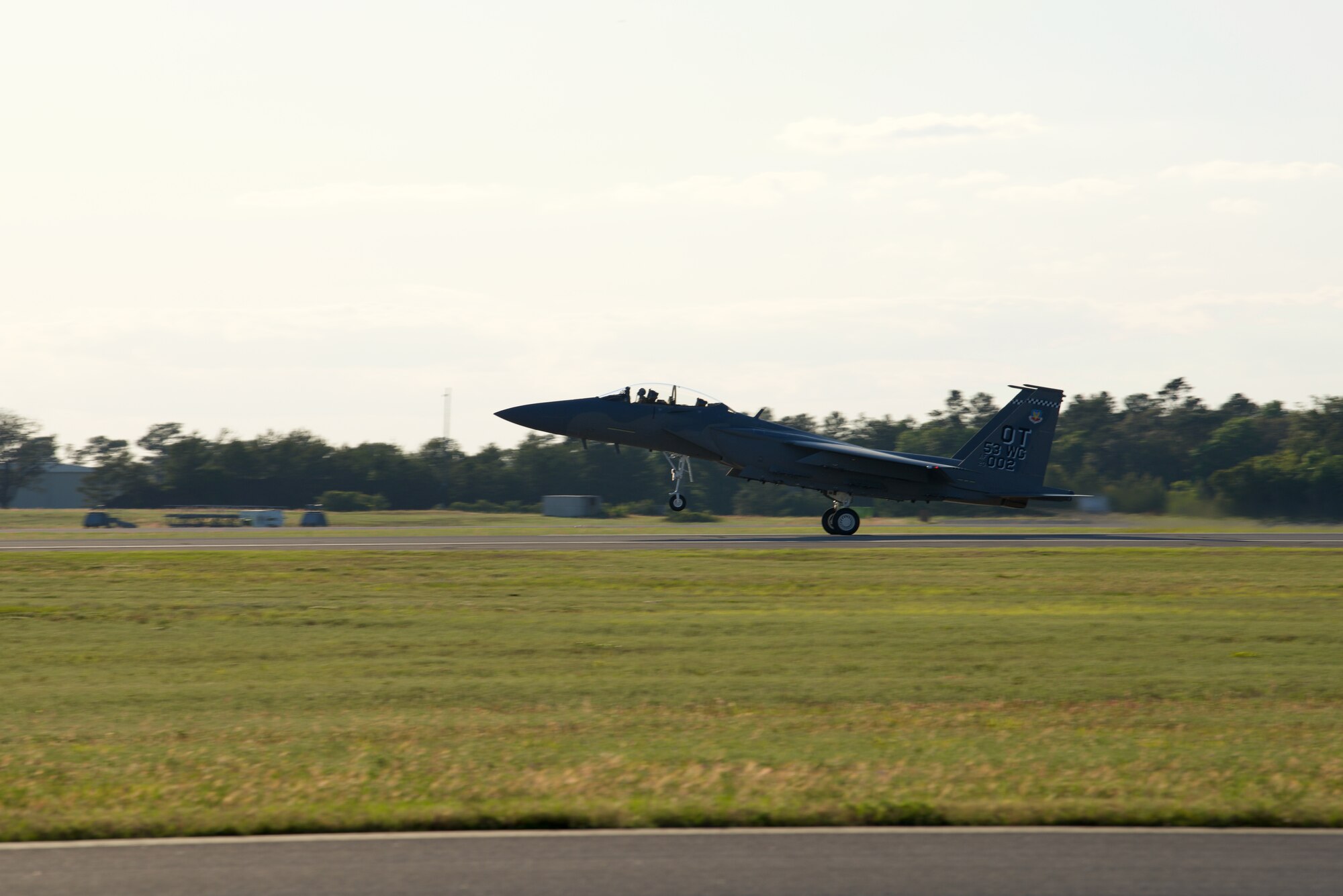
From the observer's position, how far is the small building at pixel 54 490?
97.6 meters

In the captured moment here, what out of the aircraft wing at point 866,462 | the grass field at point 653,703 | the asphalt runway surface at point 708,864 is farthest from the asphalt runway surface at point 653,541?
the asphalt runway surface at point 708,864

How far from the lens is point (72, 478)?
328 feet

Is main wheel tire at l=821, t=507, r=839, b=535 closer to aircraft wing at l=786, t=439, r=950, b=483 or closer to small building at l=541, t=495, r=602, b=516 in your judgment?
aircraft wing at l=786, t=439, r=950, b=483

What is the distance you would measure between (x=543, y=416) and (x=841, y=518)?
954 centimetres

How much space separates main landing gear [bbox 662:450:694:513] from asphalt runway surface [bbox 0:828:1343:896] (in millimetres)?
27227

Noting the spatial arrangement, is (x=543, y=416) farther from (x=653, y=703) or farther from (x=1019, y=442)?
(x=653, y=703)

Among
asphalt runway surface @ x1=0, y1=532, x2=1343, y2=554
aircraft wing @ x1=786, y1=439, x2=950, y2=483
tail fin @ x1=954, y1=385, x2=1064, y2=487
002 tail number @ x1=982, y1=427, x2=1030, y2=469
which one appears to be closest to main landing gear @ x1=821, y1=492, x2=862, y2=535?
asphalt runway surface @ x1=0, y1=532, x2=1343, y2=554

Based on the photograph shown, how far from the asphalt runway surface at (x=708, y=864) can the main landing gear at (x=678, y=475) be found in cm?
2723

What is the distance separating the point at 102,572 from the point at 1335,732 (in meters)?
21.6

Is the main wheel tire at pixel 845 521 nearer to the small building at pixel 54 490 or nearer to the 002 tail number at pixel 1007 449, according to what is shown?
the 002 tail number at pixel 1007 449

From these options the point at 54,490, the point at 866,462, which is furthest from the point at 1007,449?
the point at 54,490

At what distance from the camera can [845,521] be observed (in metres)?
37.5

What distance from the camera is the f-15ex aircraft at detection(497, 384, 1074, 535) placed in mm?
36125

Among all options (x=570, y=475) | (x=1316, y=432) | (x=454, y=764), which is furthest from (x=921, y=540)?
(x=570, y=475)
